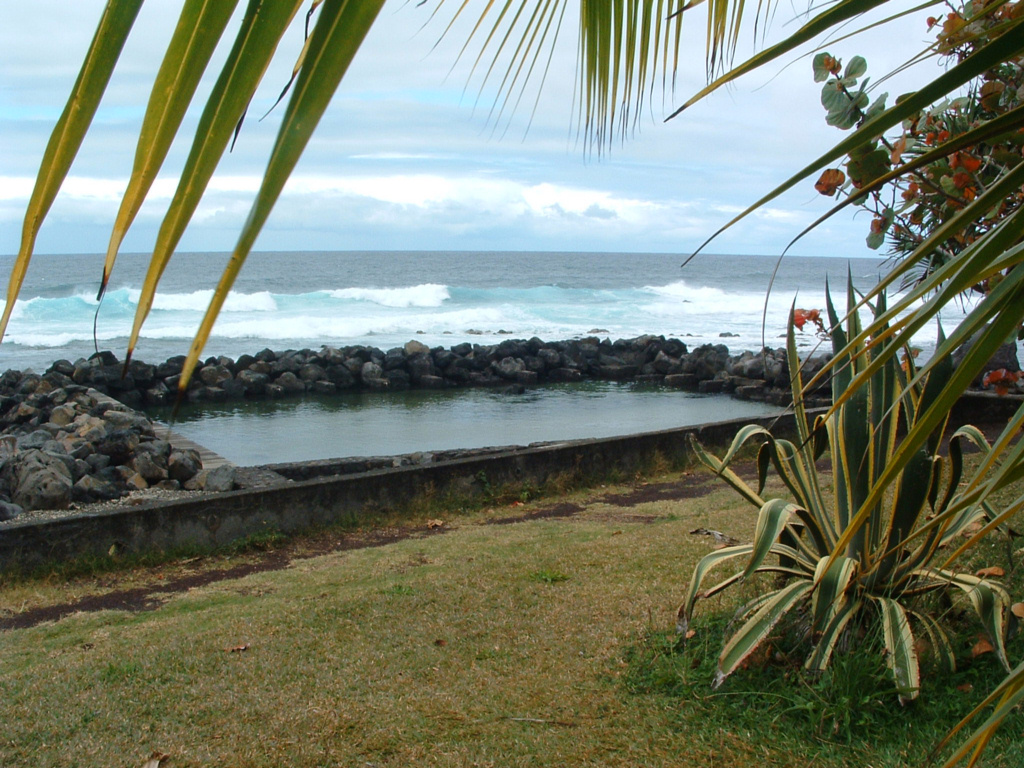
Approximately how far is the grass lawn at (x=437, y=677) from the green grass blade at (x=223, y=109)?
2491 millimetres

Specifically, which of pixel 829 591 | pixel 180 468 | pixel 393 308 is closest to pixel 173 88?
pixel 829 591

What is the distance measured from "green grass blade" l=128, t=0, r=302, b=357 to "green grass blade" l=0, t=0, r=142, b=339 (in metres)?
0.04

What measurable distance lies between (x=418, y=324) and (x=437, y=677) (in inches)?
1447

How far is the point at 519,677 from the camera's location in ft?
10.8

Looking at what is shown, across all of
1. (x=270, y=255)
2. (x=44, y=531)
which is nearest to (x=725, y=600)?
(x=44, y=531)

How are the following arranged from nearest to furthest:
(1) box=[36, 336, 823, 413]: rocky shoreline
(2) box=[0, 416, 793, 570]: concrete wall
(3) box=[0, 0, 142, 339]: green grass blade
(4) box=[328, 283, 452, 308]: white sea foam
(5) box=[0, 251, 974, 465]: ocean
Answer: (3) box=[0, 0, 142, 339]: green grass blade
(2) box=[0, 416, 793, 570]: concrete wall
(5) box=[0, 251, 974, 465]: ocean
(1) box=[36, 336, 823, 413]: rocky shoreline
(4) box=[328, 283, 452, 308]: white sea foam

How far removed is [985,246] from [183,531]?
6.20m

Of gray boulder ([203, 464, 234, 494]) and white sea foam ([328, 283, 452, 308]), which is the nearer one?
gray boulder ([203, 464, 234, 494])

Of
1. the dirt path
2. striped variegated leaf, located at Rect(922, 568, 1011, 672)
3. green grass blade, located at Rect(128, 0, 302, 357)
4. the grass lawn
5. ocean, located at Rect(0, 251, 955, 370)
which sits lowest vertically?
the dirt path

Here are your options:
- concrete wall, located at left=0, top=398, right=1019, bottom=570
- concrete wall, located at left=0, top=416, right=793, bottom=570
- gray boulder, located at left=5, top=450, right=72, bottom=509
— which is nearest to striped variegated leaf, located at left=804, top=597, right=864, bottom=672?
concrete wall, located at left=0, top=398, right=1019, bottom=570

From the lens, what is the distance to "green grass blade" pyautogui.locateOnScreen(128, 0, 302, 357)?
1.11ft

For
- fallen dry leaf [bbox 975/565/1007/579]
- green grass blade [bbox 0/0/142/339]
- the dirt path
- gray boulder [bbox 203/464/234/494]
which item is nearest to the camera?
green grass blade [bbox 0/0/142/339]

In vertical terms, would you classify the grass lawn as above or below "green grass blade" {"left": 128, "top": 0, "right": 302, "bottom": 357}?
below

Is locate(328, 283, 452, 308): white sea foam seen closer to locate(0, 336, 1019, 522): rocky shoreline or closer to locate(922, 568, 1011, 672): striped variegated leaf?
locate(0, 336, 1019, 522): rocky shoreline
